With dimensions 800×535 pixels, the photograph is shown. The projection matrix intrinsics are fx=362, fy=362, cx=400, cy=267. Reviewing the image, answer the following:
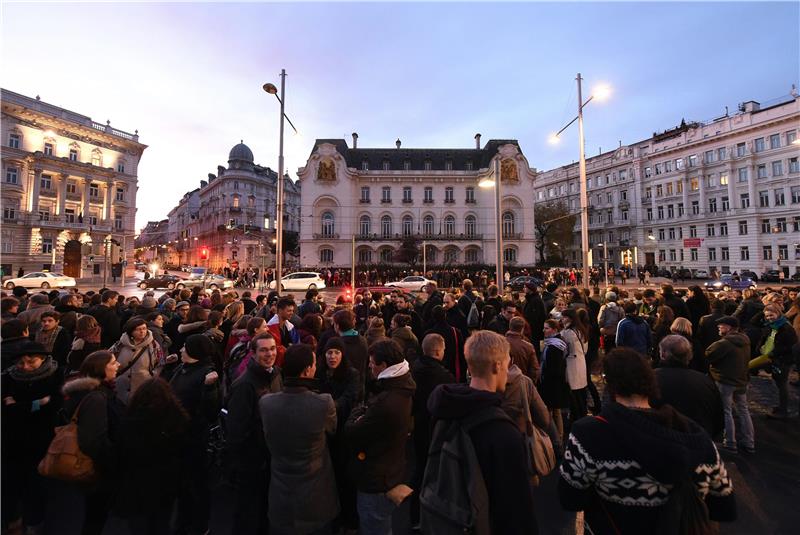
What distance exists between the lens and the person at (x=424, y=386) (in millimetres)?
3541

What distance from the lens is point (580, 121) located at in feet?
52.3

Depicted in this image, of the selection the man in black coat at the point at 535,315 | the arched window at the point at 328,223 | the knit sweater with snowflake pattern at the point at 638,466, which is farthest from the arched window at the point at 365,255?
the knit sweater with snowflake pattern at the point at 638,466

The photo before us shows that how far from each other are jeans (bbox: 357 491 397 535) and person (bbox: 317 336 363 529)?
37 cm

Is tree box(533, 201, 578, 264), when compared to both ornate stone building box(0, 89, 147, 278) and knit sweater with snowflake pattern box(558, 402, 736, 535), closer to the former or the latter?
knit sweater with snowflake pattern box(558, 402, 736, 535)

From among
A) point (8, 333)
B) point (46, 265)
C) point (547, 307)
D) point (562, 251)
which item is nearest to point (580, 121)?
point (547, 307)

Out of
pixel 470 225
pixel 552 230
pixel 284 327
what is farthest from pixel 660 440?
pixel 552 230

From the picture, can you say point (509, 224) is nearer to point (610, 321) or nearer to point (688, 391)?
point (610, 321)

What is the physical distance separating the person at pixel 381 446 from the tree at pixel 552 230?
5833cm

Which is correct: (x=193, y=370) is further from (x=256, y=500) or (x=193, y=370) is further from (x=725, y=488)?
(x=725, y=488)

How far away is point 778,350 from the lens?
5816mm

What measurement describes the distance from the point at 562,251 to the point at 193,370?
63.6 metres

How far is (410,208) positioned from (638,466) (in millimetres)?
49893

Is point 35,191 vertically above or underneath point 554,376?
above

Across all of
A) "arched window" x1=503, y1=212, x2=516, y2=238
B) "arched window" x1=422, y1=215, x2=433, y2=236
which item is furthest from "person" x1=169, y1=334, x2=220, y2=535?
"arched window" x1=503, y1=212, x2=516, y2=238
